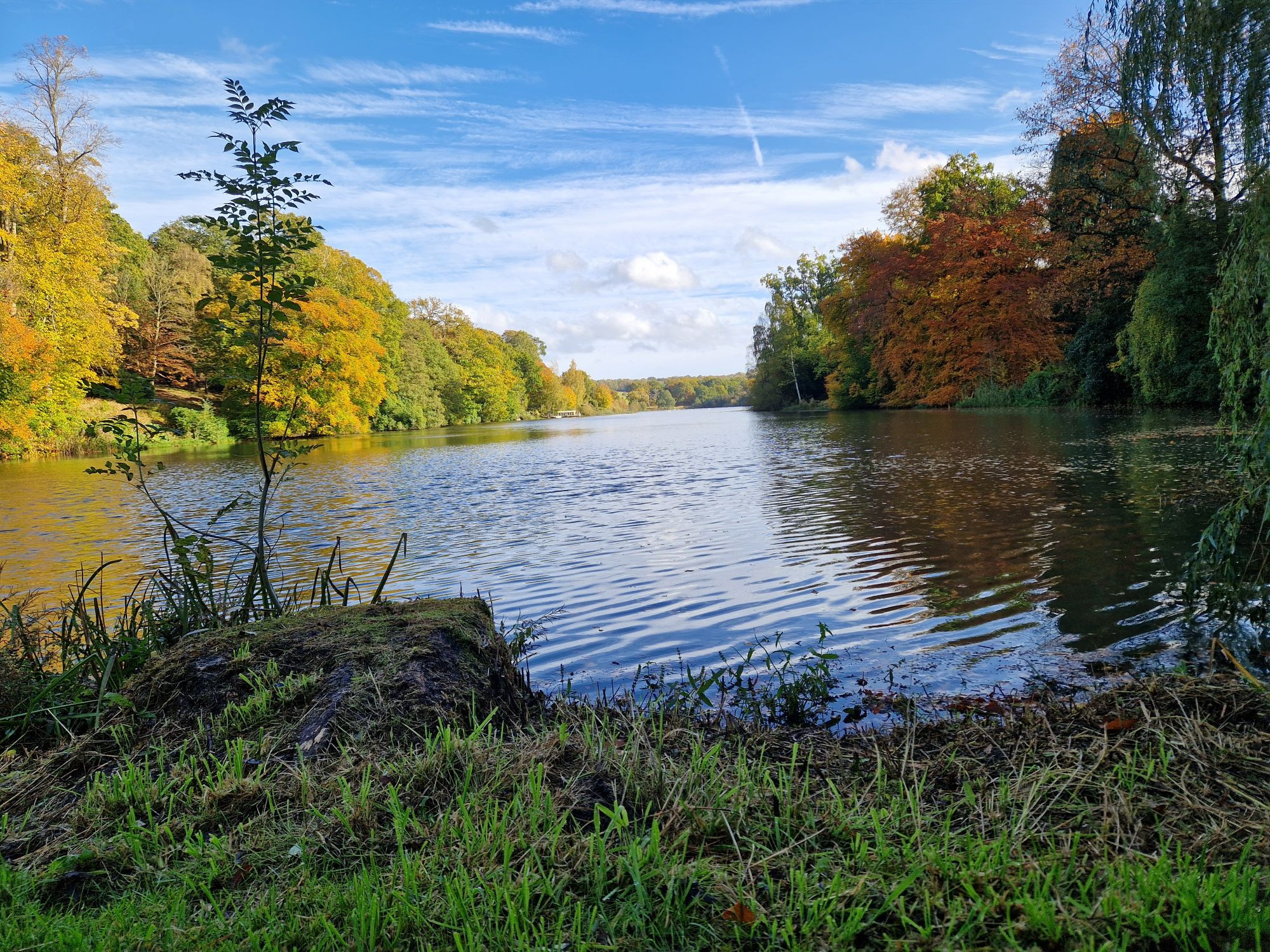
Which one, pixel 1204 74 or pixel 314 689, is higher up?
pixel 1204 74

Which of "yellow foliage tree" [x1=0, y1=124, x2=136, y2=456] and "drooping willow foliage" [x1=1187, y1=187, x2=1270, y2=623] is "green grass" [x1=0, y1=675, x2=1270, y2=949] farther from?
"yellow foliage tree" [x1=0, y1=124, x2=136, y2=456]

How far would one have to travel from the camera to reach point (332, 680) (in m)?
3.22

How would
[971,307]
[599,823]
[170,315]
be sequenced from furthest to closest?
[170,315], [971,307], [599,823]

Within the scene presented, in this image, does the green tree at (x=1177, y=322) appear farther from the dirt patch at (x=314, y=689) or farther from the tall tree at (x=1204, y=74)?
the dirt patch at (x=314, y=689)

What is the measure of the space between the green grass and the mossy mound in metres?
0.08

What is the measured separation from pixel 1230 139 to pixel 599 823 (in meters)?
5.25

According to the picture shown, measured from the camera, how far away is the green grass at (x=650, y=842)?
1705 millimetres

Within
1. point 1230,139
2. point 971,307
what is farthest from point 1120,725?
point 971,307

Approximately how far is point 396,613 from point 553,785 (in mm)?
1975

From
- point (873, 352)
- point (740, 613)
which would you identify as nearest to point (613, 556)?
point (740, 613)

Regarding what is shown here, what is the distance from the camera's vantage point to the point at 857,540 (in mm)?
8883

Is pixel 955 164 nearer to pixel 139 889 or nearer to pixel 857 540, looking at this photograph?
pixel 857 540

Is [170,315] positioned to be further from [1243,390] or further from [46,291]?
[1243,390]

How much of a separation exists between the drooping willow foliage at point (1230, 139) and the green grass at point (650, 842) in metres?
1.68
